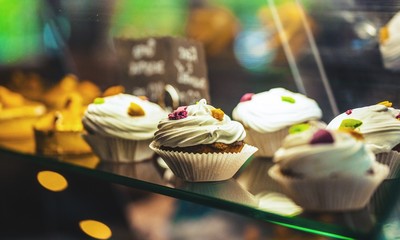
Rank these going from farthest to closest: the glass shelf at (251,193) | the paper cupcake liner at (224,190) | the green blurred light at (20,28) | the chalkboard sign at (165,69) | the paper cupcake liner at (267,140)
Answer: the green blurred light at (20,28)
the chalkboard sign at (165,69)
the paper cupcake liner at (267,140)
the paper cupcake liner at (224,190)
the glass shelf at (251,193)

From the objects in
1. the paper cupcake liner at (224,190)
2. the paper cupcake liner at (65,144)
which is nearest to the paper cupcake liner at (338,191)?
the paper cupcake liner at (224,190)

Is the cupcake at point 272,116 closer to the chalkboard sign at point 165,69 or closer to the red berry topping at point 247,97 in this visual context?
the red berry topping at point 247,97

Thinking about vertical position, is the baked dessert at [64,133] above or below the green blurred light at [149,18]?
below

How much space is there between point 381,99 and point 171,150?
0.68 metres

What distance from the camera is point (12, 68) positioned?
279 centimetres

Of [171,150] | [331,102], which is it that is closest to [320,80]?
[331,102]

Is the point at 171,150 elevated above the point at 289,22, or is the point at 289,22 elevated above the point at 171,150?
the point at 289,22

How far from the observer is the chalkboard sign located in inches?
86.0

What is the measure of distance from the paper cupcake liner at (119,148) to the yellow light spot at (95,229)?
538 millimetres

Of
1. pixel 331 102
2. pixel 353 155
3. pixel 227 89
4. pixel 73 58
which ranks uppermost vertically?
pixel 73 58

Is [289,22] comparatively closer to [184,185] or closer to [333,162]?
[184,185]

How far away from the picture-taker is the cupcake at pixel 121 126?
203 centimetres

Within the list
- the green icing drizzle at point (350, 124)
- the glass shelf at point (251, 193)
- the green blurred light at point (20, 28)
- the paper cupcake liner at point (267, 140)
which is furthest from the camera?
the green blurred light at point (20, 28)

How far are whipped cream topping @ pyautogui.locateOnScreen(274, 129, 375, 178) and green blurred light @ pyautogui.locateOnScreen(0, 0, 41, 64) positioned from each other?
6.08 ft
